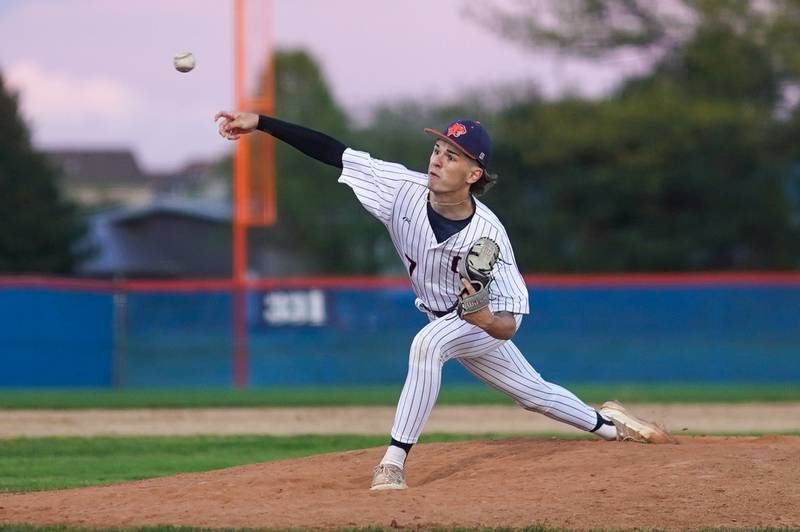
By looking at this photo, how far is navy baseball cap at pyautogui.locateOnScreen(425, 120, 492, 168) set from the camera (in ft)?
19.0

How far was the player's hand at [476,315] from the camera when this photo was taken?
546 centimetres

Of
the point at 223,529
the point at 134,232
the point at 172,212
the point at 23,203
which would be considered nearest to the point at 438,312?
the point at 223,529

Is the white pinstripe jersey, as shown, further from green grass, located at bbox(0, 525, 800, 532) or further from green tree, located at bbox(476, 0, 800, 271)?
green tree, located at bbox(476, 0, 800, 271)

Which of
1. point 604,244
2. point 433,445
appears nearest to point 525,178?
point 604,244

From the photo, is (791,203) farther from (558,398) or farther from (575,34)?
(558,398)

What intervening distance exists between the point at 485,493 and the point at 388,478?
446mm

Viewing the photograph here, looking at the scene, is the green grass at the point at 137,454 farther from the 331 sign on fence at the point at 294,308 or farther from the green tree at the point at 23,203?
the green tree at the point at 23,203

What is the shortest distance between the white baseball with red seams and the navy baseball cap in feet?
0.89

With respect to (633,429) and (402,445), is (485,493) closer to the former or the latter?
(402,445)

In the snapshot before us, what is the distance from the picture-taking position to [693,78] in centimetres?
2989

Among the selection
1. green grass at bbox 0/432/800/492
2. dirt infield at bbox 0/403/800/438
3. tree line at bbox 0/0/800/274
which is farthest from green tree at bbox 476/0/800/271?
green grass at bbox 0/432/800/492

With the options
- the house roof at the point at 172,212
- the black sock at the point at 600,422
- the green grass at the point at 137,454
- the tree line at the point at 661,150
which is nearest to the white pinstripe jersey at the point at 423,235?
the black sock at the point at 600,422

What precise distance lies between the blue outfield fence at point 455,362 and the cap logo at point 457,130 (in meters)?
10.5

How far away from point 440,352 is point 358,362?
10.9 m
